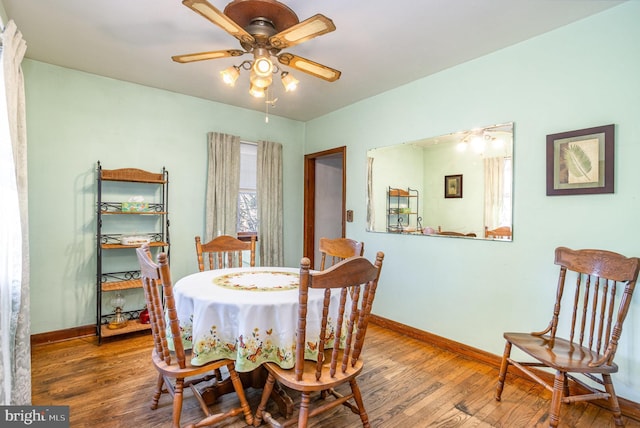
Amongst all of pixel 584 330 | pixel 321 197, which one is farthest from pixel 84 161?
pixel 584 330

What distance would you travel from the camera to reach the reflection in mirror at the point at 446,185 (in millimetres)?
2504

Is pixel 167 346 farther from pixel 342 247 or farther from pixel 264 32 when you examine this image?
pixel 264 32

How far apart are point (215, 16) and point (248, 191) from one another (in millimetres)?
2720

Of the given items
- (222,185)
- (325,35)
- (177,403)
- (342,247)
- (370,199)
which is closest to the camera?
(177,403)

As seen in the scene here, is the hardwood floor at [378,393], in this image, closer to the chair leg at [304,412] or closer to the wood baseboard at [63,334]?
the wood baseboard at [63,334]

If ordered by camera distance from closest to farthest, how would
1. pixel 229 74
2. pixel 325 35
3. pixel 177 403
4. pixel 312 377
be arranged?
pixel 312 377
pixel 177 403
pixel 229 74
pixel 325 35

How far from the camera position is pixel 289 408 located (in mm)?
1813

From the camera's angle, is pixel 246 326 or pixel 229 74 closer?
pixel 246 326

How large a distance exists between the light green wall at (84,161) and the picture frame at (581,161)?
3.39 meters

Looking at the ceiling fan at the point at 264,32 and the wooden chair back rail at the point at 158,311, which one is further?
the ceiling fan at the point at 264,32

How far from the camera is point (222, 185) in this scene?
3.75 m

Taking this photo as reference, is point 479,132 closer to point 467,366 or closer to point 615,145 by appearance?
point 615,145

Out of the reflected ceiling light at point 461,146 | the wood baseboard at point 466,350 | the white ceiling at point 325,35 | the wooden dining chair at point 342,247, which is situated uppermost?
the white ceiling at point 325,35

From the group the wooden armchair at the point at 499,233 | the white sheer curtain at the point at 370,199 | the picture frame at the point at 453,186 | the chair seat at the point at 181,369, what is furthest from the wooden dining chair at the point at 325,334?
the white sheer curtain at the point at 370,199
